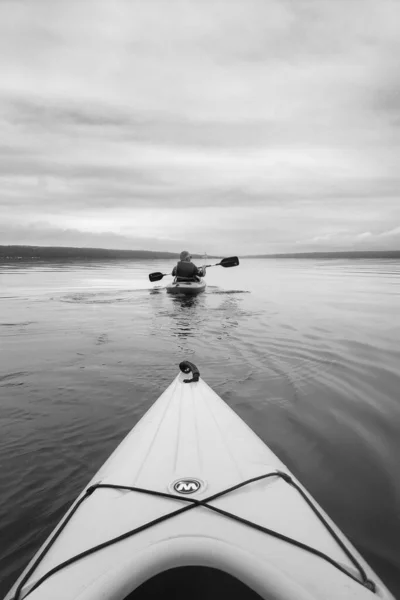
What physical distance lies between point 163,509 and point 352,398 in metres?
3.88

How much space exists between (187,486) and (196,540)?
537mm

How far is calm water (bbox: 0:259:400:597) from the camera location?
287cm

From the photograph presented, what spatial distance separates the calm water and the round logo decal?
1213 millimetres

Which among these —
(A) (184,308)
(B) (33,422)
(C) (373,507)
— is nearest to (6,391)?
(B) (33,422)

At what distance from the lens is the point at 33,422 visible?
4316 mm

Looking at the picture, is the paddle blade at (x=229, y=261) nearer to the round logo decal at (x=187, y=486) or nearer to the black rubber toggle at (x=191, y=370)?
the black rubber toggle at (x=191, y=370)

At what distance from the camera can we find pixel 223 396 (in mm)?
5172

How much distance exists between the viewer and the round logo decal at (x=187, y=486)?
85.2 inches

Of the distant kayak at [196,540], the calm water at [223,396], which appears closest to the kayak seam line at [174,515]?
the distant kayak at [196,540]

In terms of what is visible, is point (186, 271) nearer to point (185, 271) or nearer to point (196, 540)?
point (185, 271)

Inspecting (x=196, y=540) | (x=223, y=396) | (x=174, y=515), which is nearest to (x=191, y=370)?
(x=223, y=396)

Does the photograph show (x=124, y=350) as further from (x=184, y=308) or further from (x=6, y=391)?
(x=184, y=308)

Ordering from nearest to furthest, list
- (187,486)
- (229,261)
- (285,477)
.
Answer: (187,486)
(285,477)
(229,261)

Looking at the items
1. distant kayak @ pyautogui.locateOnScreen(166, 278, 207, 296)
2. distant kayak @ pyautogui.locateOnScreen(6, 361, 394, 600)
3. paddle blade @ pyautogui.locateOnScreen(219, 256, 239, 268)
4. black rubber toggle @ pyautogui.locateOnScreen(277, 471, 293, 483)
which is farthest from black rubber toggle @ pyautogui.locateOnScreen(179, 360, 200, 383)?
paddle blade @ pyautogui.locateOnScreen(219, 256, 239, 268)
